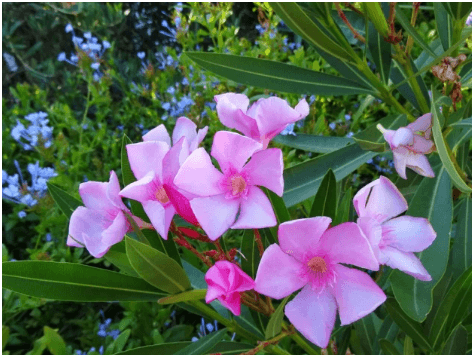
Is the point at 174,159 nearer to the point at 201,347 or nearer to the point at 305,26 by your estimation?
the point at 201,347

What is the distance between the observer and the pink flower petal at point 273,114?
1.79 ft

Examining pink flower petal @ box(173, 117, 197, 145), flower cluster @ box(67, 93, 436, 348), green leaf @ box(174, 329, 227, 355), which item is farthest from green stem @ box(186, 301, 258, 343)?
pink flower petal @ box(173, 117, 197, 145)

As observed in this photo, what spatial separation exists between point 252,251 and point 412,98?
1.90 feet

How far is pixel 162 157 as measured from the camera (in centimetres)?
55

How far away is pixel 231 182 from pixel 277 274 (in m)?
0.11

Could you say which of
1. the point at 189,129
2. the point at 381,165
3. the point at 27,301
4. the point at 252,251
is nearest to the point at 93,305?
the point at 27,301

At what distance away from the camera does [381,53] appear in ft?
3.41

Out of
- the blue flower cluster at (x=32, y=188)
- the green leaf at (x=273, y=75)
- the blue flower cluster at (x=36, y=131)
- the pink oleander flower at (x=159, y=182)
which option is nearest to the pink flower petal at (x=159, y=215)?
the pink oleander flower at (x=159, y=182)

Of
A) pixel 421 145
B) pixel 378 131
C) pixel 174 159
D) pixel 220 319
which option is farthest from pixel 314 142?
pixel 174 159

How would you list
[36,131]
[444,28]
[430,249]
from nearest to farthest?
[430,249]
[444,28]
[36,131]

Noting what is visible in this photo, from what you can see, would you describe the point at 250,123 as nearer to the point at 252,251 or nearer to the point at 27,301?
the point at 252,251

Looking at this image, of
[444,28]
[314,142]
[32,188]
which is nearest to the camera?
[444,28]

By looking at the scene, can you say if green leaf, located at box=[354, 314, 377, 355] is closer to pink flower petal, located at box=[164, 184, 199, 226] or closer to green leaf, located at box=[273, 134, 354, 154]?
green leaf, located at box=[273, 134, 354, 154]

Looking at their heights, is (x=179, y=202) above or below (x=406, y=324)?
above
